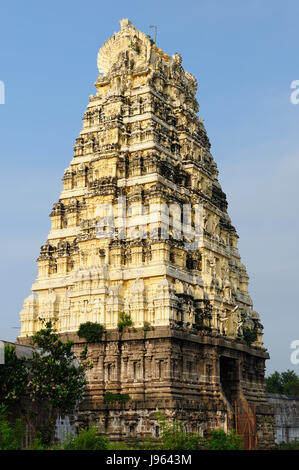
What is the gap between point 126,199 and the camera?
46250mm

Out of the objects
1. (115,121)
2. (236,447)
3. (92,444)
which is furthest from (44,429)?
(115,121)

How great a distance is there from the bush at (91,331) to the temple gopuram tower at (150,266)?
17.1 inches

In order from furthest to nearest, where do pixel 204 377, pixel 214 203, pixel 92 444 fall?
pixel 214 203
pixel 204 377
pixel 92 444

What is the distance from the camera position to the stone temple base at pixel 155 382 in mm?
39312

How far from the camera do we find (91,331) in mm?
41625

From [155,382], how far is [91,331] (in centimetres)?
510

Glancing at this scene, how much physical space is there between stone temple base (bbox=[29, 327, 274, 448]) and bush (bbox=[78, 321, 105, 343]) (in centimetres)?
38

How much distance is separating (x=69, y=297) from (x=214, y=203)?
1500 centimetres

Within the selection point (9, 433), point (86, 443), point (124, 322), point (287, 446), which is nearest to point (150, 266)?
point (124, 322)

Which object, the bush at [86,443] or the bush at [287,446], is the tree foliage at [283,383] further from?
the bush at [86,443]

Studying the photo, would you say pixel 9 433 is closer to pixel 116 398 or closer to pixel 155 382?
pixel 116 398

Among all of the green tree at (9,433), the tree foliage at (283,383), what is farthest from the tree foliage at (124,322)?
the tree foliage at (283,383)

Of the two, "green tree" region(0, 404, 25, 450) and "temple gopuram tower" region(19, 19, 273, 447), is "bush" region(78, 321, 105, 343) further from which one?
"green tree" region(0, 404, 25, 450)
